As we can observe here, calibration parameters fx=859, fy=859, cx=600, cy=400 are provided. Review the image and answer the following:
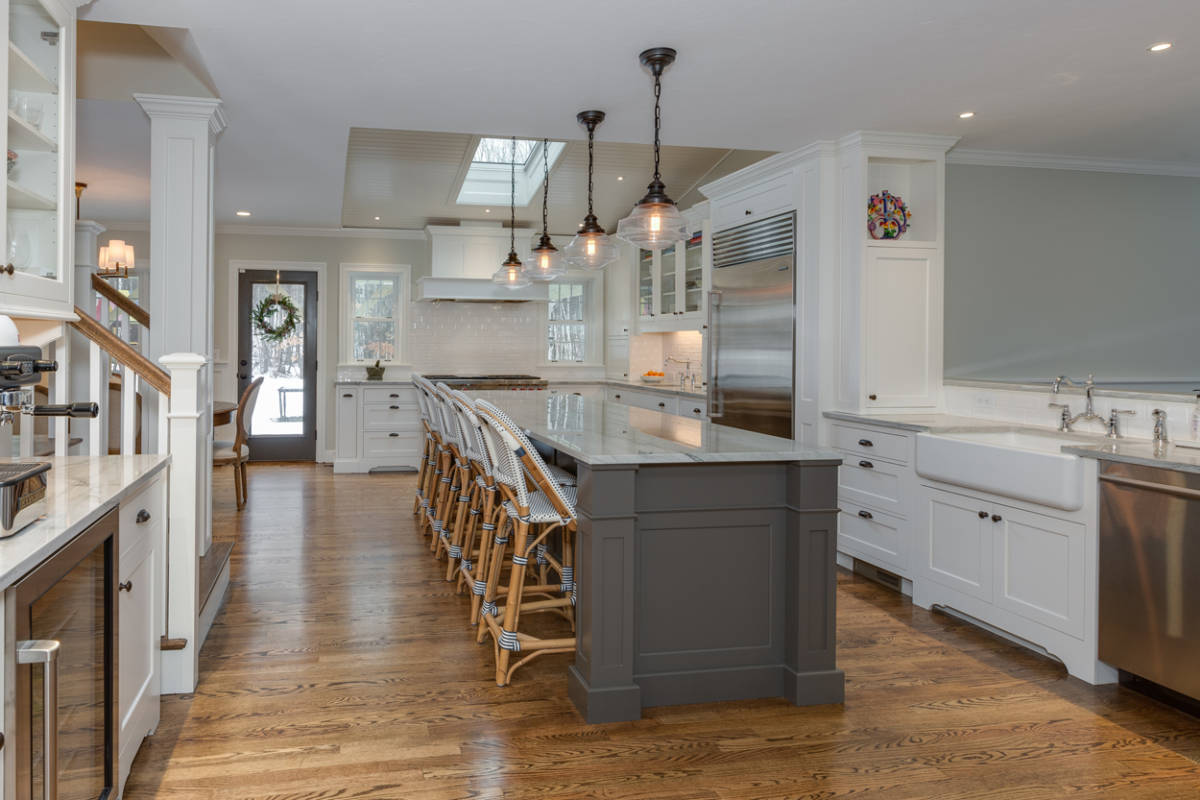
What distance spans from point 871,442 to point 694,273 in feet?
9.34

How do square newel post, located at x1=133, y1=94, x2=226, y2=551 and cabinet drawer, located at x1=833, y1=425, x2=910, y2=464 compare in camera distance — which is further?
cabinet drawer, located at x1=833, y1=425, x2=910, y2=464

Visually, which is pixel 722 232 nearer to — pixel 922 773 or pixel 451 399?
pixel 451 399

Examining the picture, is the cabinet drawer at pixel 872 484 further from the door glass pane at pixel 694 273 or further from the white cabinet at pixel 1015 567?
the door glass pane at pixel 694 273

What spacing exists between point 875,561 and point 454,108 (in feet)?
10.2

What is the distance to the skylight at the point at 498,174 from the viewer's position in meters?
7.40

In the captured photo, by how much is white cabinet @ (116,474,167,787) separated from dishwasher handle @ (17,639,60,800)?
51 centimetres

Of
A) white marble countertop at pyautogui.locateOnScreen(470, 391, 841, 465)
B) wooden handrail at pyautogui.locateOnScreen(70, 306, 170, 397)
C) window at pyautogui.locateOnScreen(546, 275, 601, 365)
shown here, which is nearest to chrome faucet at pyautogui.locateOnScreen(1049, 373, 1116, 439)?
white marble countertop at pyautogui.locateOnScreen(470, 391, 841, 465)

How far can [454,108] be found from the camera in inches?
166

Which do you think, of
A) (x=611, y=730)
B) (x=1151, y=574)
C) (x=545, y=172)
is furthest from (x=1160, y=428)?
(x=545, y=172)

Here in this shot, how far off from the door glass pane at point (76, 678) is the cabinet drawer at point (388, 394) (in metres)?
6.58

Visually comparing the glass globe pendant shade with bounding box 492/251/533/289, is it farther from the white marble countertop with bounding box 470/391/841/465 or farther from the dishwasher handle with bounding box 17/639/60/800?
the dishwasher handle with bounding box 17/639/60/800

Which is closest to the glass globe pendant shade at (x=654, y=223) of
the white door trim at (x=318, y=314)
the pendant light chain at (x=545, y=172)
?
the pendant light chain at (x=545, y=172)

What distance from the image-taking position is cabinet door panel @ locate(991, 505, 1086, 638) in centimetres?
313

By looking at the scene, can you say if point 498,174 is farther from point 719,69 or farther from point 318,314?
point 719,69
